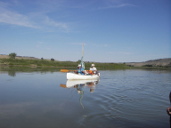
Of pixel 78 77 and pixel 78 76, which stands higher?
pixel 78 76

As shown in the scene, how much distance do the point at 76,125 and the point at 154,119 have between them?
13.2 ft

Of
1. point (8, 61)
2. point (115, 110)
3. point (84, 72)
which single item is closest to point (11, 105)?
point (115, 110)

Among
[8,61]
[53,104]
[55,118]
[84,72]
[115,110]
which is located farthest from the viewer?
[8,61]

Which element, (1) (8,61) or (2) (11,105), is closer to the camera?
(2) (11,105)

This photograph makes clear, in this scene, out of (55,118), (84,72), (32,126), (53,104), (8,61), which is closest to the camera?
(32,126)

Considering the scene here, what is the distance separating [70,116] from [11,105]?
166 inches

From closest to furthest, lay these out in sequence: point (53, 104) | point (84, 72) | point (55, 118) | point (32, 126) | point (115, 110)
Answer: point (32, 126), point (55, 118), point (115, 110), point (53, 104), point (84, 72)

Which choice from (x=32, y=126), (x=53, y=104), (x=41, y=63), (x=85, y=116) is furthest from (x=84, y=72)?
(x=41, y=63)

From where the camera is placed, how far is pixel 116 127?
28.2 feet

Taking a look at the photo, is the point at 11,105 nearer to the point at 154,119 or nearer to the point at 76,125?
the point at 76,125

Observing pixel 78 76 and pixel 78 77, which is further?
pixel 78 77

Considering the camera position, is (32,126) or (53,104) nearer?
(32,126)

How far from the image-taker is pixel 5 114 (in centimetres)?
1001

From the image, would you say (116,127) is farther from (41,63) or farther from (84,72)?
(41,63)
